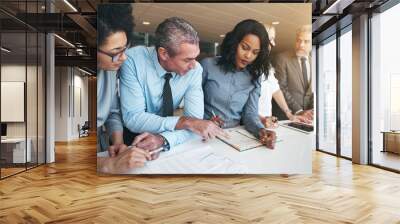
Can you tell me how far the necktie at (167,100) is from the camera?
6371 millimetres

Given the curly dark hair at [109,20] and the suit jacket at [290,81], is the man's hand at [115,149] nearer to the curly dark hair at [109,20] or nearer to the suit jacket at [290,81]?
the curly dark hair at [109,20]

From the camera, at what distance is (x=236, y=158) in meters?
6.45

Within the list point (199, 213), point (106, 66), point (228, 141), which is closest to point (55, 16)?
point (106, 66)

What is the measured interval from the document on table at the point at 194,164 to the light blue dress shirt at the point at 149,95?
0.30 metres

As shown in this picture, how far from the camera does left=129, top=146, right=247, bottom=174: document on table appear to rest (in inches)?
253

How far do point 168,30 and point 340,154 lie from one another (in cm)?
558

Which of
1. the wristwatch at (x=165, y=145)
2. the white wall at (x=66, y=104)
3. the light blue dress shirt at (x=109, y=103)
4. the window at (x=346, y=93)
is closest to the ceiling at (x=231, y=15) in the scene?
the light blue dress shirt at (x=109, y=103)

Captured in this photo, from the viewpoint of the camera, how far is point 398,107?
279 inches

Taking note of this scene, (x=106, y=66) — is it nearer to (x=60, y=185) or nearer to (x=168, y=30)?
(x=168, y=30)

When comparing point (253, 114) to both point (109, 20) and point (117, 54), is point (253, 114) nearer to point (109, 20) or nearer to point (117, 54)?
point (117, 54)

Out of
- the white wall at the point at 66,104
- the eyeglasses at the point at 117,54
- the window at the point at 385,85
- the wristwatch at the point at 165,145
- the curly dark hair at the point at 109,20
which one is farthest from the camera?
the white wall at the point at 66,104

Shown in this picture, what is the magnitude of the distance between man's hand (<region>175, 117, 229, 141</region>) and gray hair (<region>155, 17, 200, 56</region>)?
1.20 meters

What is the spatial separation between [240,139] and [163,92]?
154cm

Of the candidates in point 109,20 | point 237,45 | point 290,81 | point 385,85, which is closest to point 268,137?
point 290,81
